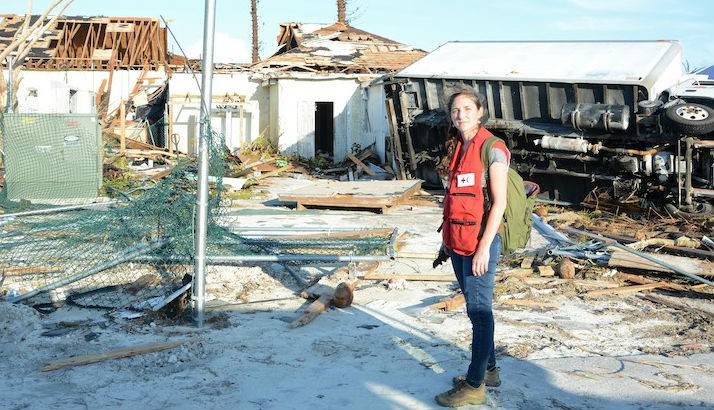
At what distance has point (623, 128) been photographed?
537 inches

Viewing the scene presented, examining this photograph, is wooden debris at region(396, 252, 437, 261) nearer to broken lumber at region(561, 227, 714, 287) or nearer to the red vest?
broken lumber at region(561, 227, 714, 287)

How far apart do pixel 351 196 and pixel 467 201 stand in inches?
401

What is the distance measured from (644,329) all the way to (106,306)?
15.3 ft

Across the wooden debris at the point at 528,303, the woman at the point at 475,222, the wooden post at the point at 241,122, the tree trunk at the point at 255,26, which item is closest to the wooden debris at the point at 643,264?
the wooden debris at the point at 528,303

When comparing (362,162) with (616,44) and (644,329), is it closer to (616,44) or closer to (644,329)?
(616,44)

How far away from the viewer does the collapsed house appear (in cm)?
2625

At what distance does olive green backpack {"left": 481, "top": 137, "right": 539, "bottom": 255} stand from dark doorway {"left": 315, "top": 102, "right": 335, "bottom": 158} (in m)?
23.9

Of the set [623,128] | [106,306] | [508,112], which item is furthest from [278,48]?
[106,306]

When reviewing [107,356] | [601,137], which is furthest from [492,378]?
[601,137]


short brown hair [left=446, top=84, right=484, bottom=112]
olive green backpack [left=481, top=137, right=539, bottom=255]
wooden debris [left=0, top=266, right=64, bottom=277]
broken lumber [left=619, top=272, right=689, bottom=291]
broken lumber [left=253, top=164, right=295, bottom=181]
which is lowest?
broken lumber [left=619, top=272, right=689, bottom=291]

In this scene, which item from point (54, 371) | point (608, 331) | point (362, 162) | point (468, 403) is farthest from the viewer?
point (362, 162)

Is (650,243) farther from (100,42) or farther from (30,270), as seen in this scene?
(100,42)

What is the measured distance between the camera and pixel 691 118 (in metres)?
12.2

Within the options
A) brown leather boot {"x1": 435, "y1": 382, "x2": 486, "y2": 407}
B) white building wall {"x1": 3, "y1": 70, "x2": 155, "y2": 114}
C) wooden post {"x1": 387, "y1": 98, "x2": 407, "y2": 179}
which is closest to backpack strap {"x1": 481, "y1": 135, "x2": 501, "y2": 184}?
brown leather boot {"x1": 435, "y1": 382, "x2": 486, "y2": 407}
